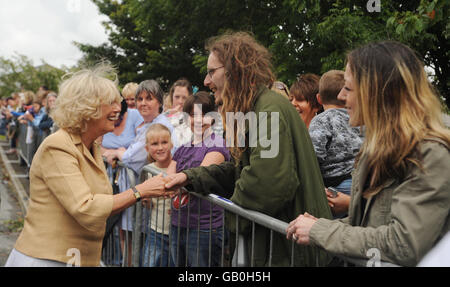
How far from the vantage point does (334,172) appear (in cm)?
314

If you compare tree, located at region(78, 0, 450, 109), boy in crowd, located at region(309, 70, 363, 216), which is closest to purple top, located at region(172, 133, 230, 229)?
boy in crowd, located at region(309, 70, 363, 216)

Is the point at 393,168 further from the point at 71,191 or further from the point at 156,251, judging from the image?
the point at 156,251

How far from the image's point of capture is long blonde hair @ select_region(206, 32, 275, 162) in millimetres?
2406

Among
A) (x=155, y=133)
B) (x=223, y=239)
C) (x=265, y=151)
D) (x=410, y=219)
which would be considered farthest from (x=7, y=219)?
(x=410, y=219)

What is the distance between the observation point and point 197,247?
2895mm

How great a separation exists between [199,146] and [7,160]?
1211 cm

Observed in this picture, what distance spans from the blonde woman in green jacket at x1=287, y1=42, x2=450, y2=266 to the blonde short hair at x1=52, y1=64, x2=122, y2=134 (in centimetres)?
138

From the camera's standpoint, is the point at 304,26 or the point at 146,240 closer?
the point at 146,240

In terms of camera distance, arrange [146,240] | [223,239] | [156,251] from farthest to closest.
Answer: [146,240] → [156,251] → [223,239]

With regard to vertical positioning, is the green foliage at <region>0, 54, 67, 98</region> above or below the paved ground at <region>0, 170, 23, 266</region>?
above

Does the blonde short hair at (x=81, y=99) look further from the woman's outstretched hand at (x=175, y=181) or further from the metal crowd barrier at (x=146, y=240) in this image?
the metal crowd barrier at (x=146, y=240)

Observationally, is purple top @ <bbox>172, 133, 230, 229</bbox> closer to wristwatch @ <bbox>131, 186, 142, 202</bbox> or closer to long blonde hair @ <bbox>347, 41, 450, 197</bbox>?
wristwatch @ <bbox>131, 186, 142, 202</bbox>

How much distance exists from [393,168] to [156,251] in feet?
7.48
